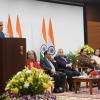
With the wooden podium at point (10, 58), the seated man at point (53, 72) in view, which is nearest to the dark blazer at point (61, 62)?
the seated man at point (53, 72)

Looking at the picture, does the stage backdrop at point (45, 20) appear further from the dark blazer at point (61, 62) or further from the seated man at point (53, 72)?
the seated man at point (53, 72)

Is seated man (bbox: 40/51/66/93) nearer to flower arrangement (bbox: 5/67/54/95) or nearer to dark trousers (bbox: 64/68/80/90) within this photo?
dark trousers (bbox: 64/68/80/90)

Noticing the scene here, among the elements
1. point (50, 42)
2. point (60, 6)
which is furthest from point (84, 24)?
point (50, 42)

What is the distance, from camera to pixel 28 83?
319 centimetres

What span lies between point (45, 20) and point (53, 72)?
8.83 ft

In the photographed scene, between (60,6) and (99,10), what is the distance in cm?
265

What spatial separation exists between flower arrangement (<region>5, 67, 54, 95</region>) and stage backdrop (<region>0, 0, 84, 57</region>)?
21.2 feet

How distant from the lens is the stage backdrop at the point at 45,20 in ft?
33.1

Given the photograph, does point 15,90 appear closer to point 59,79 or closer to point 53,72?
point 53,72

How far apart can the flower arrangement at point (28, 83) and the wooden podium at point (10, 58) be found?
0.51 ft

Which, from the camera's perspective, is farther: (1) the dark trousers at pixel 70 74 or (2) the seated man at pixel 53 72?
(1) the dark trousers at pixel 70 74

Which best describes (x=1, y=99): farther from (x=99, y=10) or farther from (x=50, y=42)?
(x=99, y=10)

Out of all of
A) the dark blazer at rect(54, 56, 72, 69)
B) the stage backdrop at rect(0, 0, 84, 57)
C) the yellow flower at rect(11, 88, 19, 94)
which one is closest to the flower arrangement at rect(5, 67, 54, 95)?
the yellow flower at rect(11, 88, 19, 94)

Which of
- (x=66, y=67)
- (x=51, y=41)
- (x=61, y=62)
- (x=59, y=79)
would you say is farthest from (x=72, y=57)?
(x=59, y=79)
